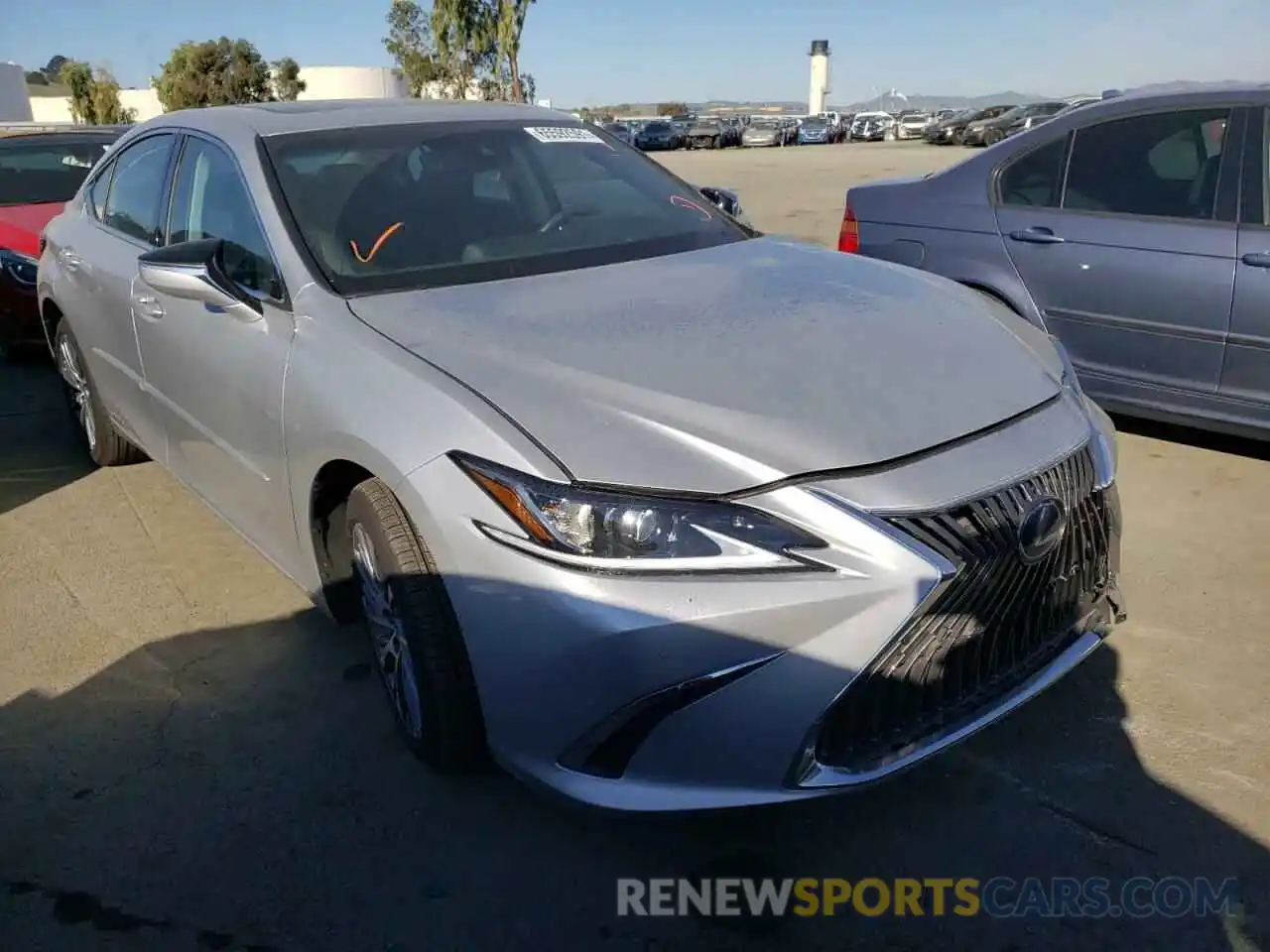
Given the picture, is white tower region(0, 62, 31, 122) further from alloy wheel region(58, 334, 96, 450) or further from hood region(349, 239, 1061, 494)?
hood region(349, 239, 1061, 494)

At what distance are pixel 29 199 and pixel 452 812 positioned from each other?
6.22m

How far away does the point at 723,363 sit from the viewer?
2299 millimetres

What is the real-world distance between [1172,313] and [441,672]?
3.53 metres

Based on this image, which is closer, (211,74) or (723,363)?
(723,363)

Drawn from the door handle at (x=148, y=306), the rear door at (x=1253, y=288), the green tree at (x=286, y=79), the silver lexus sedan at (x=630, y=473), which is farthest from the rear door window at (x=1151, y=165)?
the green tree at (x=286, y=79)

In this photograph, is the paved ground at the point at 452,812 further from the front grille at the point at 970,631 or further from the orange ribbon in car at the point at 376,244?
the orange ribbon in car at the point at 376,244

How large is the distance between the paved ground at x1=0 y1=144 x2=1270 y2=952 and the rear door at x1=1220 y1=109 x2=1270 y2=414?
100 cm

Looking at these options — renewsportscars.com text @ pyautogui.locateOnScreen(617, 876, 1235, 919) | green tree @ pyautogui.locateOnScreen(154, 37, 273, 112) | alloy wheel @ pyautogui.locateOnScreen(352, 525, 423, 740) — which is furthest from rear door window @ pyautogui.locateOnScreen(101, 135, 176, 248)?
green tree @ pyautogui.locateOnScreen(154, 37, 273, 112)

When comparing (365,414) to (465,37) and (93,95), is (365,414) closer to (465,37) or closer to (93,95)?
(465,37)

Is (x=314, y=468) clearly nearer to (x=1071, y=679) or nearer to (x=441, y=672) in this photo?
(x=441, y=672)

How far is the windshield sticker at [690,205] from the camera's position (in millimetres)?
3676

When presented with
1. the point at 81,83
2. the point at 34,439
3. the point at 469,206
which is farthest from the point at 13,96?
the point at 469,206

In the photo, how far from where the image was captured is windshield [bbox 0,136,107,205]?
6.89 m

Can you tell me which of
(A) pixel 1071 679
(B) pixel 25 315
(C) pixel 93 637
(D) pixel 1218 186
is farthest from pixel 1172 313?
(B) pixel 25 315
